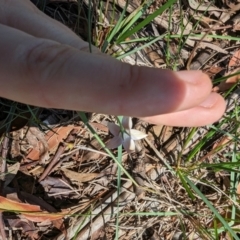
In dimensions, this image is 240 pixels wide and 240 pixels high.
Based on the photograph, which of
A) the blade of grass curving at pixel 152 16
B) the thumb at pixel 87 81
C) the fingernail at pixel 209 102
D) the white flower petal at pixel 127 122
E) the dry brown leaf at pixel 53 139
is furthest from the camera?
the dry brown leaf at pixel 53 139

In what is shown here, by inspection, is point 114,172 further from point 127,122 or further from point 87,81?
point 87,81

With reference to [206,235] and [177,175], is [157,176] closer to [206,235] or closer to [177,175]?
[177,175]

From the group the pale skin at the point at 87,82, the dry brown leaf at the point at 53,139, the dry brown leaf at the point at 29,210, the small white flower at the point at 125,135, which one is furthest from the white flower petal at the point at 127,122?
the pale skin at the point at 87,82

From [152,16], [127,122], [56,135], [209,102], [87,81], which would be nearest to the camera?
[87,81]

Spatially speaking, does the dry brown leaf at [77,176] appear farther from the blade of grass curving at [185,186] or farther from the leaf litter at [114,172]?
the blade of grass curving at [185,186]

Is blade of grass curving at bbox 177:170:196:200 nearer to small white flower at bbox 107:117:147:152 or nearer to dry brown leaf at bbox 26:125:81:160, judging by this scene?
small white flower at bbox 107:117:147:152

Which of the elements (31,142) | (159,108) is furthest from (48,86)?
(31,142)

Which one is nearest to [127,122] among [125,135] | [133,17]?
[125,135]
